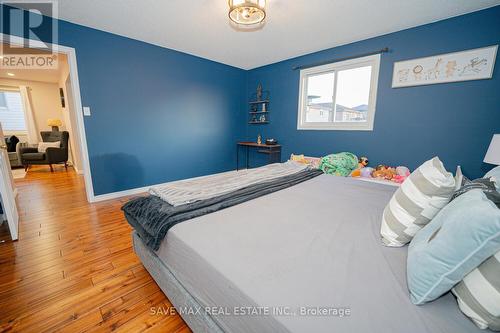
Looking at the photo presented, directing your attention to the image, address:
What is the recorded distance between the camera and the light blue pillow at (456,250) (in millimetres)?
578

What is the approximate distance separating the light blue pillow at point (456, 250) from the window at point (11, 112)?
9.12m

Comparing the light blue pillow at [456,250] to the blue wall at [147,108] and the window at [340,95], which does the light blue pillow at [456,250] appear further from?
the blue wall at [147,108]

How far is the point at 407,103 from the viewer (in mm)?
2822

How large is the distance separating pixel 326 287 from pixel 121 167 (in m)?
3.53

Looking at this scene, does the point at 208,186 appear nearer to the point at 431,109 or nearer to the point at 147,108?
the point at 147,108

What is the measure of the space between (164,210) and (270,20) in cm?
266

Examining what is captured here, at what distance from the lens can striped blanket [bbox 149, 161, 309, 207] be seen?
1480mm

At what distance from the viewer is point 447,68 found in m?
2.51

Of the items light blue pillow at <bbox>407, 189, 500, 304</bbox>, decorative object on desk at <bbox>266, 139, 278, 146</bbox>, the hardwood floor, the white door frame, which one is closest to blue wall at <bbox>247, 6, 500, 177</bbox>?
decorative object on desk at <bbox>266, 139, 278, 146</bbox>

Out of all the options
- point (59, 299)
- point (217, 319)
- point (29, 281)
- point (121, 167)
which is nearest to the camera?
point (217, 319)

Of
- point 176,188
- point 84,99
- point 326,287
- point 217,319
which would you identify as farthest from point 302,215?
point 84,99

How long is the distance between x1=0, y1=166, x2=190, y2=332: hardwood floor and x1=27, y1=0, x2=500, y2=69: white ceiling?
2561 mm

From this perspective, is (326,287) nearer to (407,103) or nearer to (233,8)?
(233,8)

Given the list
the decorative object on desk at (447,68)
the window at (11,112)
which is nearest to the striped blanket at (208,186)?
the decorative object on desk at (447,68)
